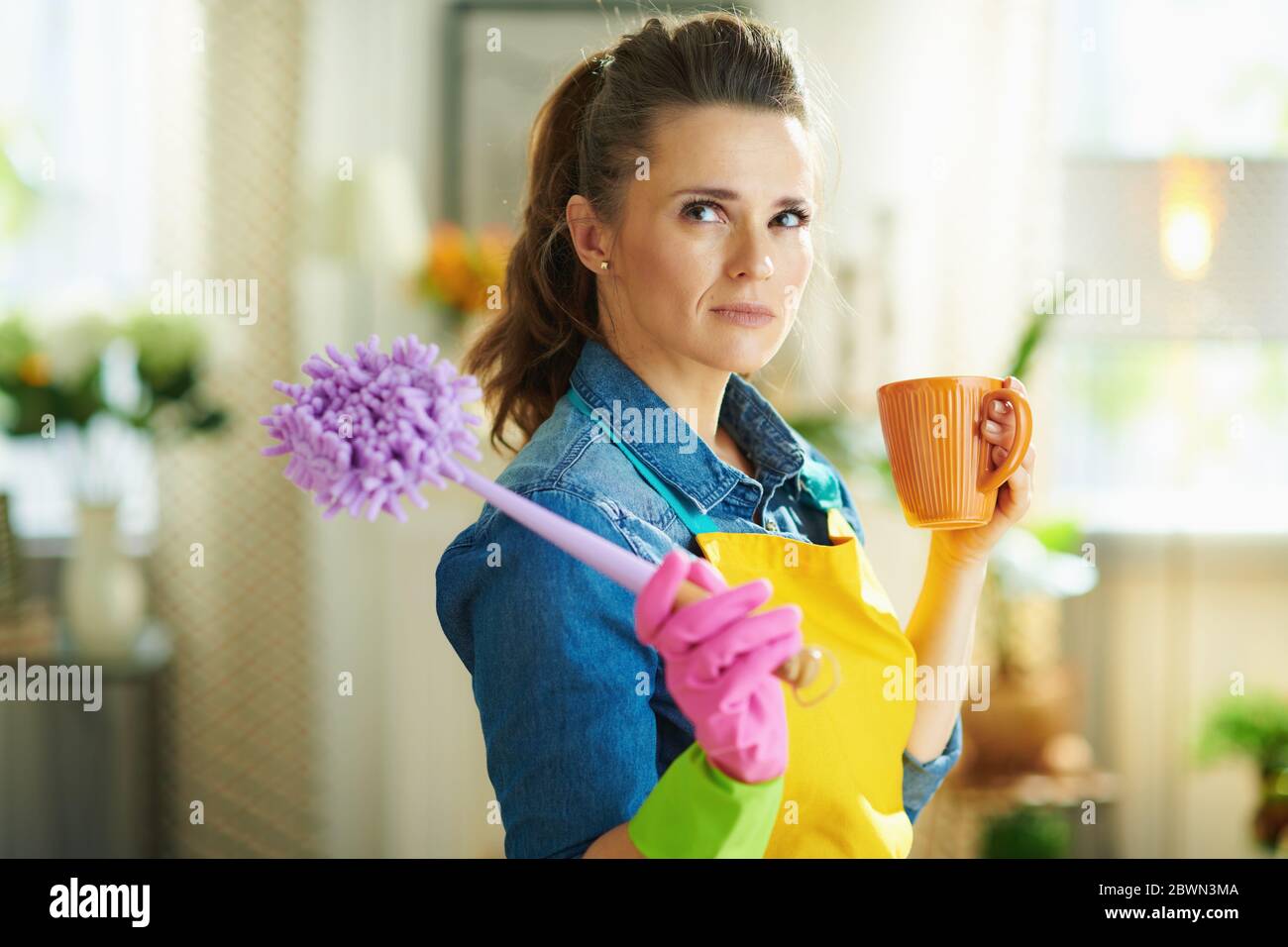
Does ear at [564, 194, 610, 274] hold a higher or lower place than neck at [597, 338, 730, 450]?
higher

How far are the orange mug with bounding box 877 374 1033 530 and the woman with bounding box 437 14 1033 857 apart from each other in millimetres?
18

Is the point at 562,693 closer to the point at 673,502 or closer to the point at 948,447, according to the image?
the point at 673,502

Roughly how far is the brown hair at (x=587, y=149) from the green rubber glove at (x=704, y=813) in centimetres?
39

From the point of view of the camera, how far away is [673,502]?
2.67 ft

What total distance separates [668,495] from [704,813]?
0.90 ft

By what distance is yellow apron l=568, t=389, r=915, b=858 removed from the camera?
0.79 metres

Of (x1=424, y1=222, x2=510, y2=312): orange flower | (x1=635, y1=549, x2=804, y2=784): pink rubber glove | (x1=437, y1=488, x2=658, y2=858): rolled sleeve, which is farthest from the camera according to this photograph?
(x1=424, y1=222, x2=510, y2=312): orange flower

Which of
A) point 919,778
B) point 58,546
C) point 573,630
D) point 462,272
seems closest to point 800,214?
point 573,630

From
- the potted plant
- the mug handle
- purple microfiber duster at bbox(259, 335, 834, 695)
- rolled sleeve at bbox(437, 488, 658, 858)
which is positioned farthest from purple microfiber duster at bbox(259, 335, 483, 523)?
the potted plant

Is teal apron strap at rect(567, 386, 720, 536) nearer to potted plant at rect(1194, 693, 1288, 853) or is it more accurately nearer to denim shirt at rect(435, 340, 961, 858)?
denim shirt at rect(435, 340, 961, 858)

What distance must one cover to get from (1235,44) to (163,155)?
8.18 feet
